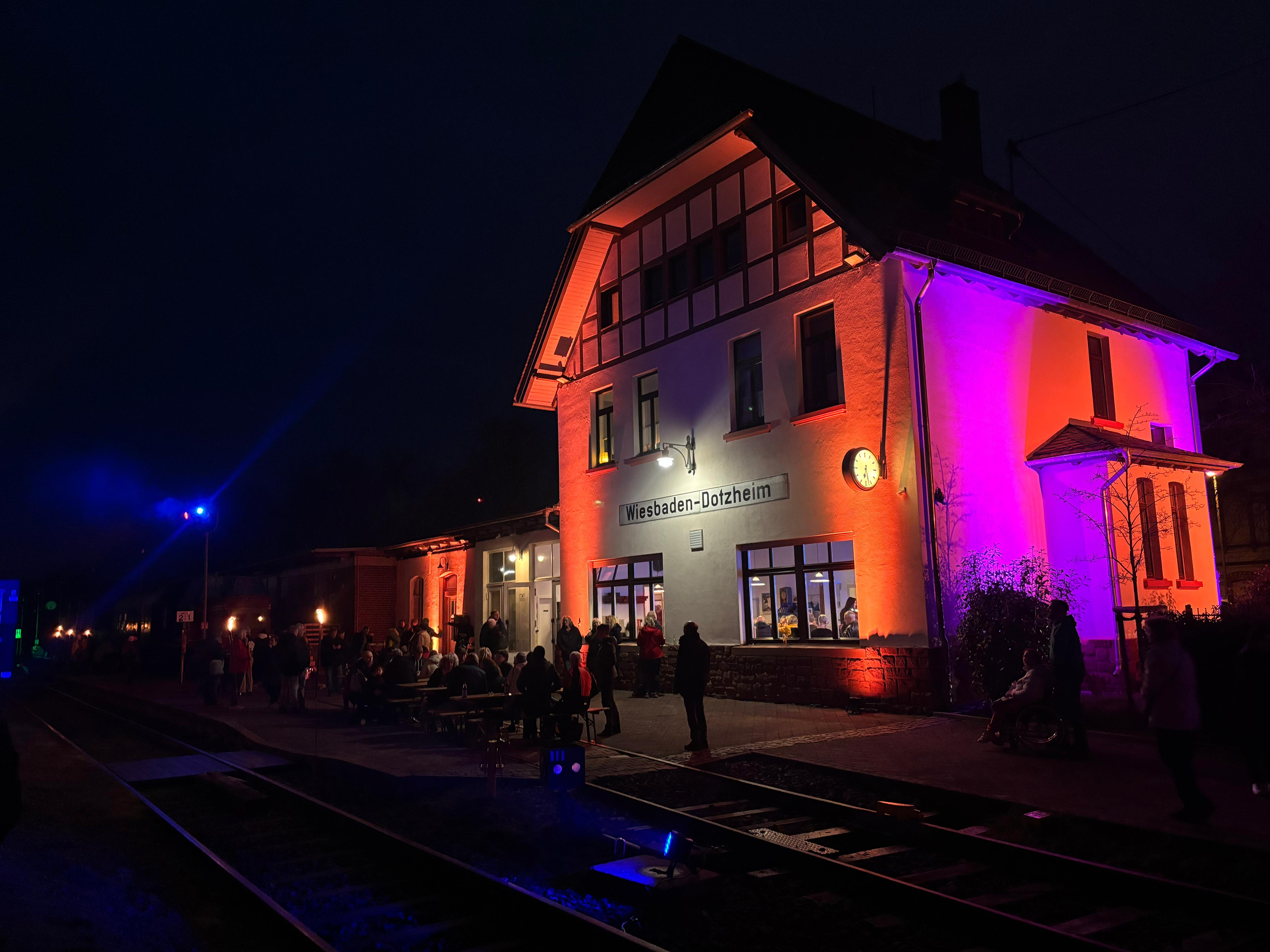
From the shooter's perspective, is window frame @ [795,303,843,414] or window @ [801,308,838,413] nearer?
window frame @ [795,303,843,414]

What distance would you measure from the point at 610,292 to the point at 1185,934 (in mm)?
18099

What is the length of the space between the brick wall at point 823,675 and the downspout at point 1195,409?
9571 millimetres

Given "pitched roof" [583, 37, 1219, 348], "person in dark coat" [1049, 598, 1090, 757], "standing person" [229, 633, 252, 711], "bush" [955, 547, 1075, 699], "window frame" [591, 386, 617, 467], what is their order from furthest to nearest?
"window frame" [591, 386, 617, 467]
"standing person" [229, 633, 252, 711]
"pitched roof" [583, 37, 1219, 348]
"bush" [955, 547, 1075, 699]
"person in dark coat" [1049, 598, 1090, 757]

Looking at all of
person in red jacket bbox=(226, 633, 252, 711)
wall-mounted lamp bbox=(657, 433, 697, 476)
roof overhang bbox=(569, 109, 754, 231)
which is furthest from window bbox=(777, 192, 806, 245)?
person in red jacket bbox=(226, 633, 252, 711)

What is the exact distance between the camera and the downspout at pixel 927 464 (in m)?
13.8

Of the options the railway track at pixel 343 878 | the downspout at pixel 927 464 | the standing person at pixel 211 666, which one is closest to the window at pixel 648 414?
the downspout at pixel 927 464

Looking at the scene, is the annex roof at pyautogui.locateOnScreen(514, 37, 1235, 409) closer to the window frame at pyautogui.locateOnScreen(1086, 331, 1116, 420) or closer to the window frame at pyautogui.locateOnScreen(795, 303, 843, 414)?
the window frame at pyautogui.locateOnScreen(1086, 331, 1116, 420)

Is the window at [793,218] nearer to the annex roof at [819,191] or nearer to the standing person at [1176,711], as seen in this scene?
the annex roof at [819,191]

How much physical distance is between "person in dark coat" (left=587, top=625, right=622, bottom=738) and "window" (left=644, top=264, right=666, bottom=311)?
826 centimetres

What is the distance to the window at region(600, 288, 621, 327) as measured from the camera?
2123 cm

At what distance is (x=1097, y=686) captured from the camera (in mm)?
14156

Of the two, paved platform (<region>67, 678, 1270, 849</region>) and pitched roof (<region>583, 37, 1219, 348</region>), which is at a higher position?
pitched roof (<region>583, 37, 1219, 348</region>)

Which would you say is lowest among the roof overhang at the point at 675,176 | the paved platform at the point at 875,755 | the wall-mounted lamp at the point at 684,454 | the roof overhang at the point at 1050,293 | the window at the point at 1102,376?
the paved platform at the point at 875,755

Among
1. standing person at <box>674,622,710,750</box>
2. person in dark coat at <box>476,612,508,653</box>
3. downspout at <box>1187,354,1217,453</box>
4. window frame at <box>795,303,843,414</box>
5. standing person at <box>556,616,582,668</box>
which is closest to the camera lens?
standing person at <box>674,622,710,750</box>
